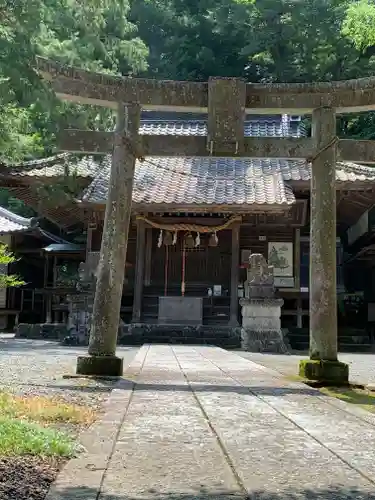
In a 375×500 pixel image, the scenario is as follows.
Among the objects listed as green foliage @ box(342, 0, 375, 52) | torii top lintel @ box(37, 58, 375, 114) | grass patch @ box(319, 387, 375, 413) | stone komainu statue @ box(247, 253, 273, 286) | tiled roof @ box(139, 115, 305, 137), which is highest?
green foliage @ box(342, 0, 375, 52)

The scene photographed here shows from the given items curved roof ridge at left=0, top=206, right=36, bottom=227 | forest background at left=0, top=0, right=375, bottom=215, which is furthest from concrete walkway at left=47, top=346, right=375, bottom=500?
curved roof ridge at left=0, top=206, right=36, bottom=227

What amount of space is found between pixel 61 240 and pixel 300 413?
23.6 meters

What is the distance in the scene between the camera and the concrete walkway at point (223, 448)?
2457mm

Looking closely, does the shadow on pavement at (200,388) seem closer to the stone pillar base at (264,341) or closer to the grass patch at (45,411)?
the grass patch at (45,411)

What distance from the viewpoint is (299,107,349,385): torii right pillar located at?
22.2ft

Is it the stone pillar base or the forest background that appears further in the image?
the stone pillar base

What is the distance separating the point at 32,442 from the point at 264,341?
1161 centimetres

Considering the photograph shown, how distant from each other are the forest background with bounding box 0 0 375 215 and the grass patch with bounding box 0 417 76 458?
8.42 m

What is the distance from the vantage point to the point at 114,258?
682 centimetres

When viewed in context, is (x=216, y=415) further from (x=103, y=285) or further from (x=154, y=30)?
(x=154, y=30)

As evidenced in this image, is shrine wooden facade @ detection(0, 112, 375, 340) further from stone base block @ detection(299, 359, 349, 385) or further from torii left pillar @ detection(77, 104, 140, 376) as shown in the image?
stone base block @ detection(299, 359, 349, 385)

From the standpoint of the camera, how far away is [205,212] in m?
16.9

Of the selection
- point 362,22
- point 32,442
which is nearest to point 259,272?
point 362,22

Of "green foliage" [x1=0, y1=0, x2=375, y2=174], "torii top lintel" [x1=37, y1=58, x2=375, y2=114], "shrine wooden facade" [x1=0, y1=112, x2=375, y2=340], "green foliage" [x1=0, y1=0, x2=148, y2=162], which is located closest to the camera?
"green foliage" [x1=0, y1=0, x2=148, y2=162]
